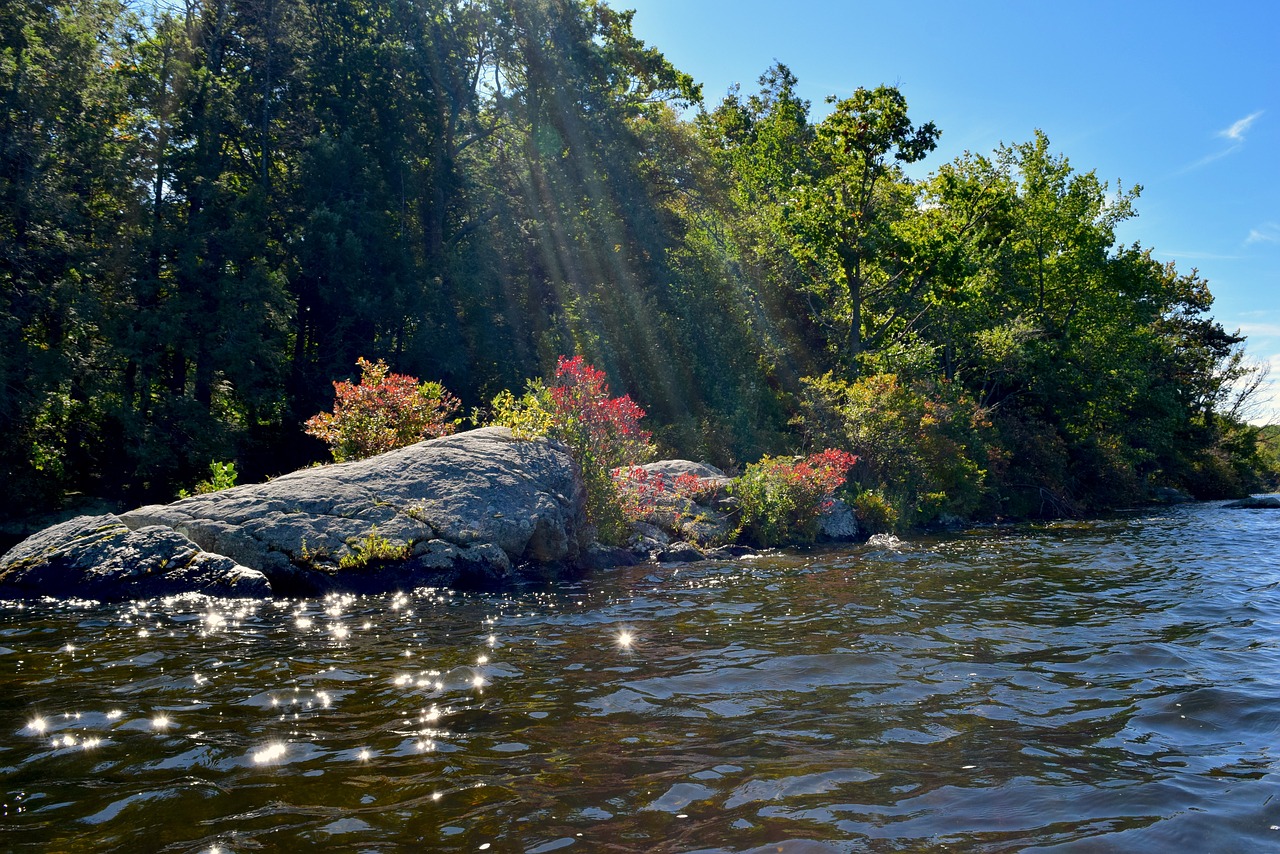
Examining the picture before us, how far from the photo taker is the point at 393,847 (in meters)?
3.31

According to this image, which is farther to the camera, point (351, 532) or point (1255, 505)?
point (1255, 505)

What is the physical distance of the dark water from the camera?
353 cm

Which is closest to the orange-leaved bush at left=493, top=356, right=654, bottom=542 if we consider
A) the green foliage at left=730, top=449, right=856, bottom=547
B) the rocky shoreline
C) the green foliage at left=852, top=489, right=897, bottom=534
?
the rocky shoreline

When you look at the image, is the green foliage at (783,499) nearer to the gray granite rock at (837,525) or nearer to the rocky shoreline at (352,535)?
the gray granite rock at (837,525)

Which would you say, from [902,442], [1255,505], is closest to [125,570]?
[902,442]

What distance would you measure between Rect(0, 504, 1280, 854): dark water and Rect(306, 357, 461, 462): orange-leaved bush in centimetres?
525

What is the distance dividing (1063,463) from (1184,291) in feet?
91.0

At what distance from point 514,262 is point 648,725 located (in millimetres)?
29533

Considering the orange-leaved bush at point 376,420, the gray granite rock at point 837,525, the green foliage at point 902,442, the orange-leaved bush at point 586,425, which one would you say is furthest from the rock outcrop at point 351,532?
the green foliage at point 902,442

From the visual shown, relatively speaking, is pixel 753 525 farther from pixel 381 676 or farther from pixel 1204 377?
pixel 1204 377

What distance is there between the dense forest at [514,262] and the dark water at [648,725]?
42.1ft

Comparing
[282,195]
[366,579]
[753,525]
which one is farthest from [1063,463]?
[282,195]

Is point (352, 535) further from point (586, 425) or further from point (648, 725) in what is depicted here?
point (648, 725)

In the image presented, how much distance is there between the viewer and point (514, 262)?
32500 mm
